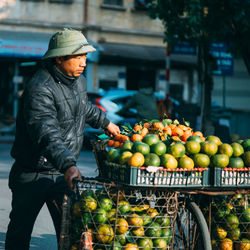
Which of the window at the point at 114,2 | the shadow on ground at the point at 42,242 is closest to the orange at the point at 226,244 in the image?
the shadow on ground at the point at 42,242

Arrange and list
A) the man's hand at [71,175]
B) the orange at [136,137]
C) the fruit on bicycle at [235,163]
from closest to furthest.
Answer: the man's hand at [71,175], the fruit on bicycle at [235,163], the orange at [136,137]

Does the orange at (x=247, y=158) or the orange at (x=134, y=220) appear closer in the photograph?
the orange at (x=134, y=220)

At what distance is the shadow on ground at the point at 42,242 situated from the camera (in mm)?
6223

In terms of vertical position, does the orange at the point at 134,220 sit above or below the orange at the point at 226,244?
above

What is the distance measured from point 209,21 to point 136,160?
10.6 m

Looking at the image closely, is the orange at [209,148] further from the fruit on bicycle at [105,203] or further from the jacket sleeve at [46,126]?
the jacket sleeve at [46,126]

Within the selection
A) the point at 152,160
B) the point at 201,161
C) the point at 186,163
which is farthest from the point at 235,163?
the point at 152,160

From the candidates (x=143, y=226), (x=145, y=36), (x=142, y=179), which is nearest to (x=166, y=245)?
(x=143, y=226)

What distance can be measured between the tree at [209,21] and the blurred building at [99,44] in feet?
29.0

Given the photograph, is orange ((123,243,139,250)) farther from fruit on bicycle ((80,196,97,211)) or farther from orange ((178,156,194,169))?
orange ((178,156,194,169))

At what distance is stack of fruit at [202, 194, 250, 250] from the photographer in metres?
4.49

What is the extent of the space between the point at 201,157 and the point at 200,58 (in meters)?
12.3

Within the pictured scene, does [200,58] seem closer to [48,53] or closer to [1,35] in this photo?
[1,35]

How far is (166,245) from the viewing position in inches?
161
